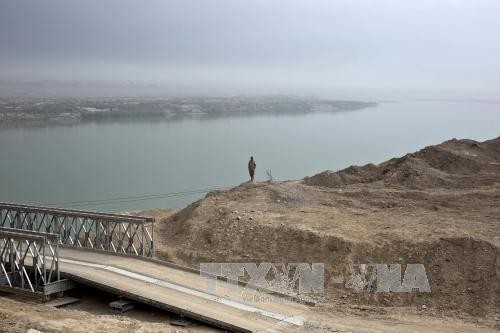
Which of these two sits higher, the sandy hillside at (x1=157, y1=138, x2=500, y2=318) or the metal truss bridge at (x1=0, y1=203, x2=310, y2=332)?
the sandy hillside at (x1=157, y1=138, x2=500, y2=318)

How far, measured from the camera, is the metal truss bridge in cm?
1263

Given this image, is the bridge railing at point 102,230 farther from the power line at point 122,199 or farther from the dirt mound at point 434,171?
the power line at point 122,199

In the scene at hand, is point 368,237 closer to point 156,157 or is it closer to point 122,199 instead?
point 122,199

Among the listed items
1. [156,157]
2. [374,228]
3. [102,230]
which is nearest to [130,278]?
[102,230]

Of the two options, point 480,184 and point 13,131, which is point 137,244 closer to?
point 480,184

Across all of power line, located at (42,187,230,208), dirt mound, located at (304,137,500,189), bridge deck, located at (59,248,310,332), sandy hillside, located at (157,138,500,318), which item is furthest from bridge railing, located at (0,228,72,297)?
power line, located at (42,187,230,208)

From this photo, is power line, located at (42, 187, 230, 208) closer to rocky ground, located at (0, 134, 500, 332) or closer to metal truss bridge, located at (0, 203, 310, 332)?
rocky ground, located at (0, 134, 500, 332)

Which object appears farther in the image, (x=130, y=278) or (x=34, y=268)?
(x=34, y=268)

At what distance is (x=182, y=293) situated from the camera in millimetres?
14102

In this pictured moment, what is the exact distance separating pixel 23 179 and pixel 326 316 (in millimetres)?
41206

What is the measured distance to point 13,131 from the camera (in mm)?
92438

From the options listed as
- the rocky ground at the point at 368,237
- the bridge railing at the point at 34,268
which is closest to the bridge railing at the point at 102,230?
the rocky ground at the point at 368,237

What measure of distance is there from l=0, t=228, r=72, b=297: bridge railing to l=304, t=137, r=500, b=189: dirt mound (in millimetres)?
13593

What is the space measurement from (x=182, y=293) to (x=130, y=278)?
6.89 ft
